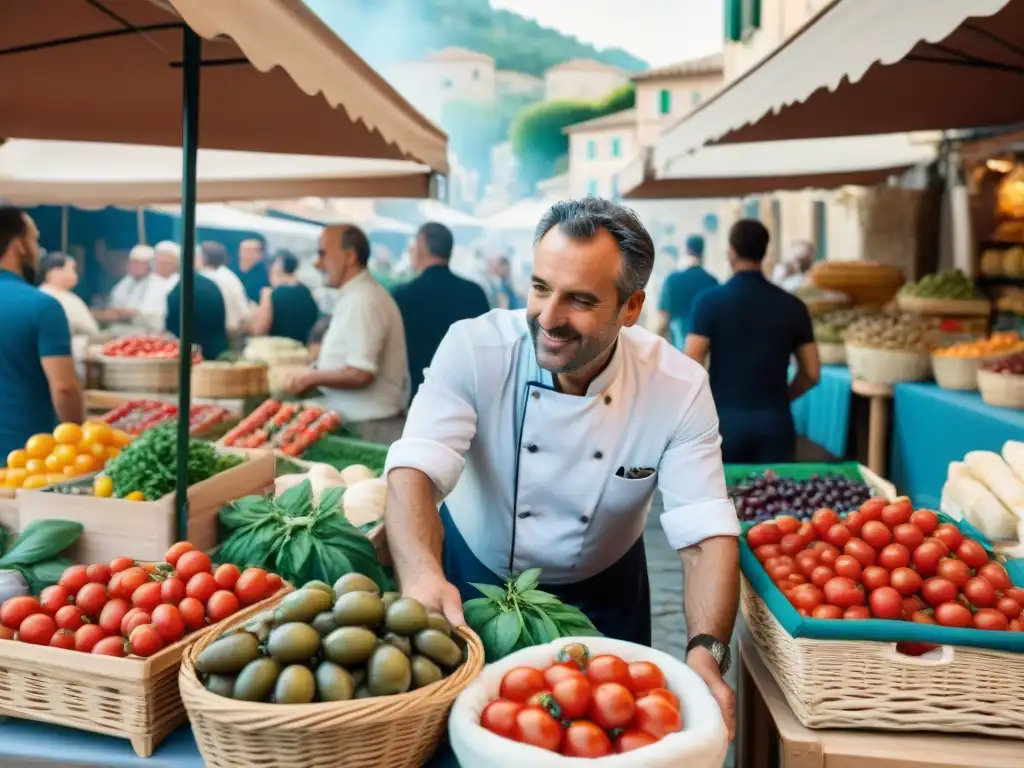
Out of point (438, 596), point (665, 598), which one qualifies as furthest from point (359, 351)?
point (438, 596)

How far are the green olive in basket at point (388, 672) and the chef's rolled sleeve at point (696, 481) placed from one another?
861 millimetres

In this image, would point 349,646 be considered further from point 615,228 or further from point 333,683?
point 615,228

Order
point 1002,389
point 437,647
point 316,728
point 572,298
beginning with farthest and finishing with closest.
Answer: point 1002,389
point 572,298
point 437,647
point 316,728

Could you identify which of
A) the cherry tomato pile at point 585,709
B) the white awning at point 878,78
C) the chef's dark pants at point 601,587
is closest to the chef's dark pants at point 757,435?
the white awning at point 878,78

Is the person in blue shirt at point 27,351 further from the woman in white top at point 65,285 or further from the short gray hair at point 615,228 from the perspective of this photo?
the woman in white top at point 65,285

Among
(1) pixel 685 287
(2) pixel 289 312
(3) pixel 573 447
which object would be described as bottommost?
(3) pixel 573 447

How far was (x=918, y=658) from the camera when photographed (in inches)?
74.4

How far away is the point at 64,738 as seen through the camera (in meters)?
1.78

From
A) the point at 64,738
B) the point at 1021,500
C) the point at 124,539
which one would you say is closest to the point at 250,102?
the point at 124,539

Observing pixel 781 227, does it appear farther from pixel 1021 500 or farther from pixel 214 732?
pixel 214 732

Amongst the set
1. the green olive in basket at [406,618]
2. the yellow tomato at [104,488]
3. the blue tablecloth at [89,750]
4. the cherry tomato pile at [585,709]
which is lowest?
the blue tablecloth at [89,750]

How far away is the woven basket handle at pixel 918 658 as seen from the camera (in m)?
1.88

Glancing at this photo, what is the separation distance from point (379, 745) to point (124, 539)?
1.23m

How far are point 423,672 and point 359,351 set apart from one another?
3391 millimetres
